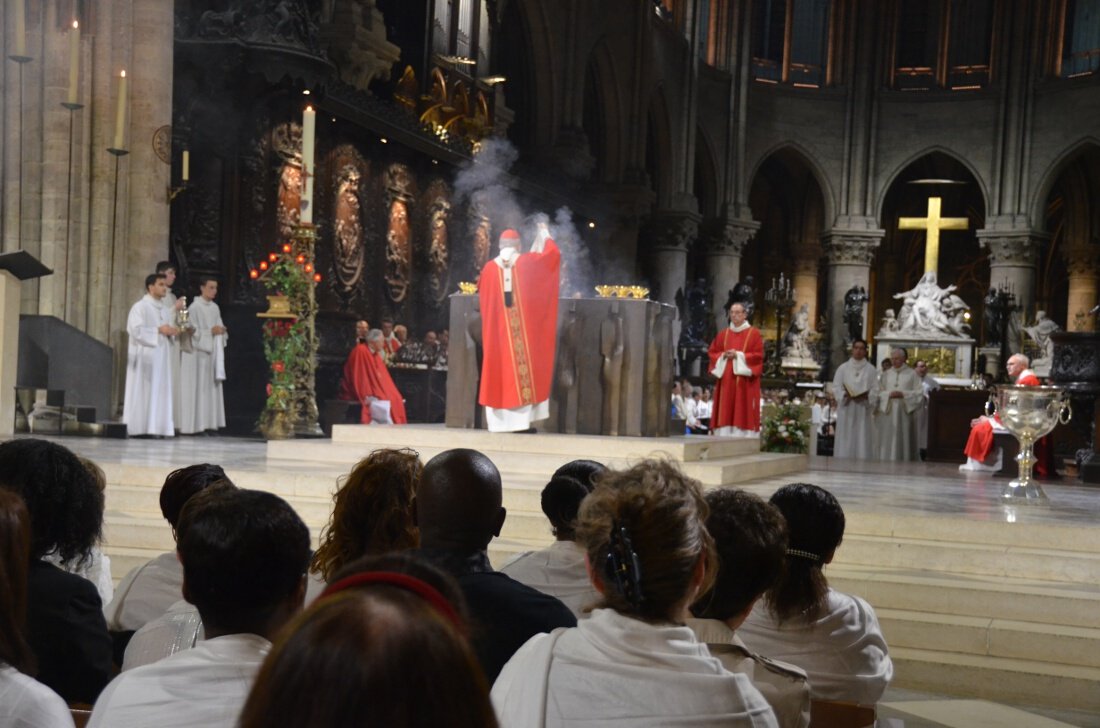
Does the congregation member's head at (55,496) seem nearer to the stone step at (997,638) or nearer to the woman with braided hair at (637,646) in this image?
the woman with braided hair at (637,646)

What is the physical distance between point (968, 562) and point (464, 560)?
4.61m

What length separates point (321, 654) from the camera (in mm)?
965

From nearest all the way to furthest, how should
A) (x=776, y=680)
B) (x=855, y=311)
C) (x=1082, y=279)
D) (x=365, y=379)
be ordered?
(x=776, y=680)
(x=365, y=379)
(x=855, y=311)
(x=1082, y=279)

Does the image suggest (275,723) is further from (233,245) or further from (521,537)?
(233,245)

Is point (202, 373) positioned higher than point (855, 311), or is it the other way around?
point (855, 311)

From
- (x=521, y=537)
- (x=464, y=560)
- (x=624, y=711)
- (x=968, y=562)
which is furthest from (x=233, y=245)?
(x=624, y=711)

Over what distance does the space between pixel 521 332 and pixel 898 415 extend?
326 inches

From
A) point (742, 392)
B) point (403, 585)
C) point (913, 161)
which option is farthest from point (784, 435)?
point (913, 161)

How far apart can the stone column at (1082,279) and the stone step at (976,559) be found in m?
27.8

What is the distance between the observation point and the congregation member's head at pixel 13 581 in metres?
1.94

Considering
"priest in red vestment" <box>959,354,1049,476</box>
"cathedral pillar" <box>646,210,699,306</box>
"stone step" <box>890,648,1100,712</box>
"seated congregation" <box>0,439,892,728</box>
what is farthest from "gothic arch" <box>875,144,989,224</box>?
"seated congregation" <box>0,439,892,728</box>

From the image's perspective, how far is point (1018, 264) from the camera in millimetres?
31062

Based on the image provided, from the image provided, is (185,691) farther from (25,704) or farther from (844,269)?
(844,269)

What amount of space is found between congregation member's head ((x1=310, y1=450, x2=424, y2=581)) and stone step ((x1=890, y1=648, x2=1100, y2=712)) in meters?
3.13
